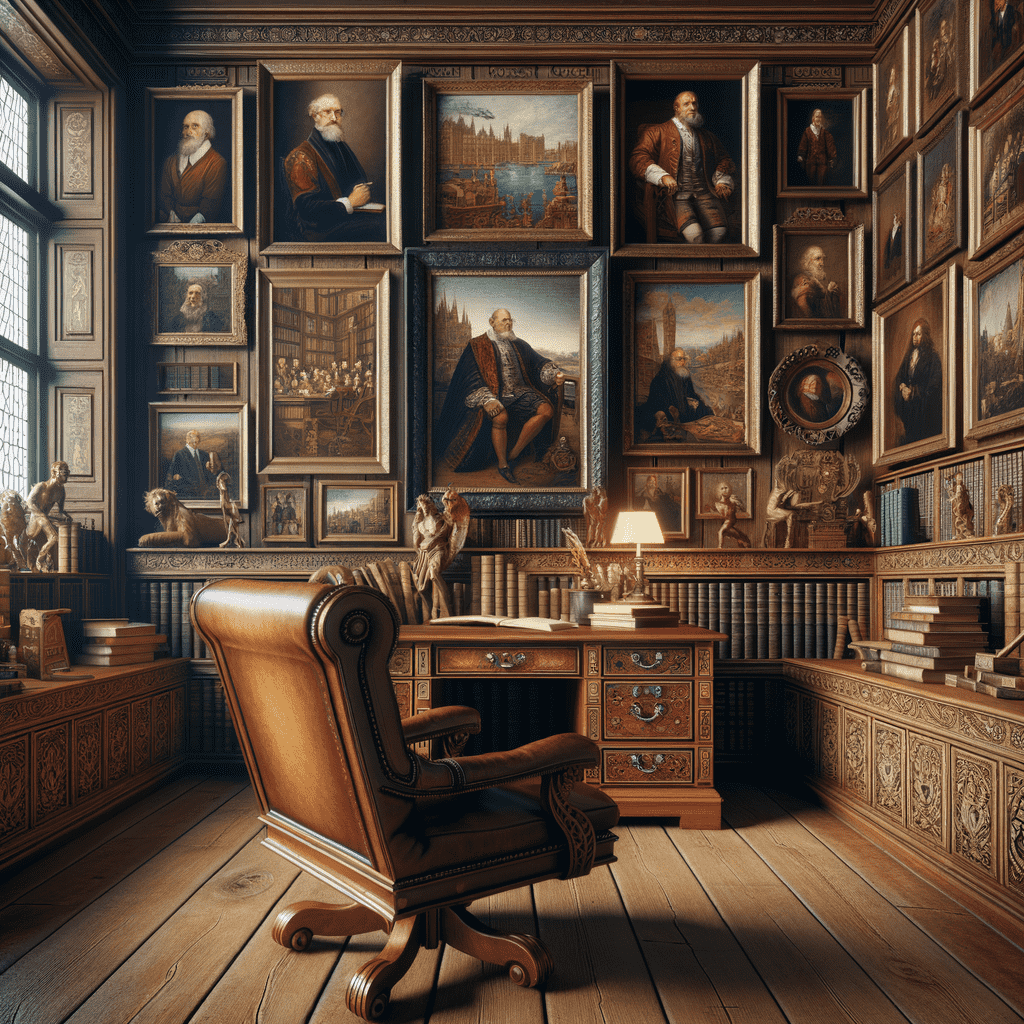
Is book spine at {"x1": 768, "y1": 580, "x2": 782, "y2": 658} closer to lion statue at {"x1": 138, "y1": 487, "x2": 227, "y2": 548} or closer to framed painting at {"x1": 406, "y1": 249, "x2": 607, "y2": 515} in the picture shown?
framed painting at {"x1": 406, "y1": 249, "x2": 607, "y2": 515}

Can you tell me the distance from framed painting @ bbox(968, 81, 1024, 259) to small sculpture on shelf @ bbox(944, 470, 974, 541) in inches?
43.6

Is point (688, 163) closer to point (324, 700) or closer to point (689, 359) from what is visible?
point (689, 359)

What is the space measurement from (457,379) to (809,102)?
2.90m

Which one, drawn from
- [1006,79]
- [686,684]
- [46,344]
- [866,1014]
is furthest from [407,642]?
[1006,79]

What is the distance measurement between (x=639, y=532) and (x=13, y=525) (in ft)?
11.0

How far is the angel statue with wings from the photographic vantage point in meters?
4.70

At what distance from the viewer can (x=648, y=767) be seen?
4012 millimetres

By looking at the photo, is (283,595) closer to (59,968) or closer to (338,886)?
(338,886)

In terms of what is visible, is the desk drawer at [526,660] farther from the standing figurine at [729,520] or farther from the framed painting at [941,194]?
the framed painting at [941,194]

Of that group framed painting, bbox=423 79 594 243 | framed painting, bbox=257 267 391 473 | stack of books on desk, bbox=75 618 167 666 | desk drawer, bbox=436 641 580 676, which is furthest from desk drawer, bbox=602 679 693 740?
framed painting, bbox=423 79 594 243

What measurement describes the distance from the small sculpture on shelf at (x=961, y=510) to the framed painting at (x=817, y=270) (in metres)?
1.60

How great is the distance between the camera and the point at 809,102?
5141mm

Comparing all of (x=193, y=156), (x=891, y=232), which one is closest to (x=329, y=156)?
(x=193, y=156)

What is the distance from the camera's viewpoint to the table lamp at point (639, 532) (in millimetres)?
4367
